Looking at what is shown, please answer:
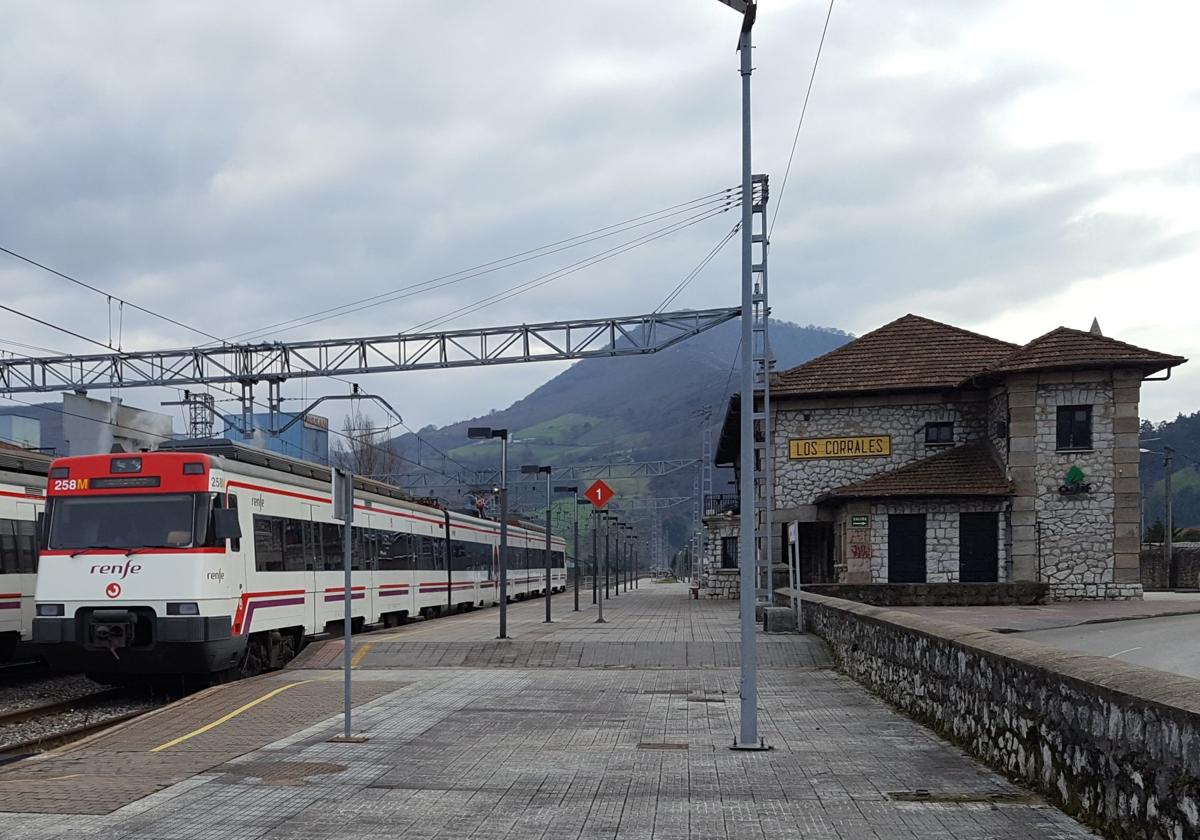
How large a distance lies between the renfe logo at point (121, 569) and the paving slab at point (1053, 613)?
578 inches

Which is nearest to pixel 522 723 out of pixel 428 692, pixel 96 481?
pixel 428 692

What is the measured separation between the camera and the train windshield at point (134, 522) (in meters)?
15.1

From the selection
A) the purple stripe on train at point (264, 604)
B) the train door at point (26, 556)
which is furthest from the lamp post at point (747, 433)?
the train door at point (26, 556)

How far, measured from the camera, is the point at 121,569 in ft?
49.4

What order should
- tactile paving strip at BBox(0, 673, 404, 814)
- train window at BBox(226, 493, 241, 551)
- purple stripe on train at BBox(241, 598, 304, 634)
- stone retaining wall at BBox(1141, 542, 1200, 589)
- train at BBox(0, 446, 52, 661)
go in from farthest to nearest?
1. stone retaining wall at BBox(1141, 542, 1200, 589)
2. train at BBox(0, 446, 52, 661)
3. purple stripe on train at BBox(241, 598, 304, 634)
4. train window at BBox(226, 493, 241, 551)
5. tactile paving strip at BBox(0, 673, 404, 814)

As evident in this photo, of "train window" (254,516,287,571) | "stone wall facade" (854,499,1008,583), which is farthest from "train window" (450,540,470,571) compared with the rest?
"train window" (254,516,287,571)

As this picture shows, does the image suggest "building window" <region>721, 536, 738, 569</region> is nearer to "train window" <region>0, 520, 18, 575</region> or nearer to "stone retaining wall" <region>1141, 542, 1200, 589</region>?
"stone retaining wall" <region>1141, 542, 1200, 589</region>

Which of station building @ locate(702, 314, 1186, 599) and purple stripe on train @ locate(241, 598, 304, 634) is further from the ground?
station building @ locate(702, 314, 1186, 599)

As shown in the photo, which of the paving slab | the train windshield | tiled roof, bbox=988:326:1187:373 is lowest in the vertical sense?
the paving slab

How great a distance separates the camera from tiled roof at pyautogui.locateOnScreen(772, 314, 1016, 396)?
35594 millimetres

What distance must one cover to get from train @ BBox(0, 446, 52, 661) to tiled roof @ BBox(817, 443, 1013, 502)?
21324 mm

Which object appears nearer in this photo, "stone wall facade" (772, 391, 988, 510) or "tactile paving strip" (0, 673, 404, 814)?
"tactile paving strip" (0, 673, 404, 814)

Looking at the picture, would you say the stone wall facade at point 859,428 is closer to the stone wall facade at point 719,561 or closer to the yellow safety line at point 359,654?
the stone wall facade at point 719,561

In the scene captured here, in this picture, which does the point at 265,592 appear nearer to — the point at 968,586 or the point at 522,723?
the point at 522,723
